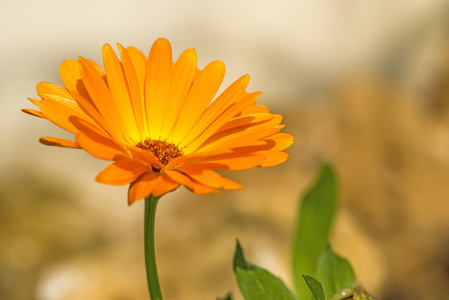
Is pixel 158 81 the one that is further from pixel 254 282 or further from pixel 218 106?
pixel 254 282

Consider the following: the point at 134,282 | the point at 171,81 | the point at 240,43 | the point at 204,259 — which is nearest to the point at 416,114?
the point at 240,43

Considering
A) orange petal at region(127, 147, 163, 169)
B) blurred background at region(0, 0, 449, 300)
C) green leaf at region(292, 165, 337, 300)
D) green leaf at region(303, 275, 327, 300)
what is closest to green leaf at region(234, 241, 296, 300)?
green leaf at region(303, 275, 327, 300)

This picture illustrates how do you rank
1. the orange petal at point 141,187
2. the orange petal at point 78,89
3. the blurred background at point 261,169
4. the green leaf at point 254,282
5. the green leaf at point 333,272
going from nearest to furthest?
1. the orange petal at point 141,187
2. the orange petal at point 78,89
3. the green leaf at point 254,282
4. the green leaf at point 333,272
5. the blurred background at point 261,169

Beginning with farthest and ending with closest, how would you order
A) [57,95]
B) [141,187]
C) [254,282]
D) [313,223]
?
[313,223] < [254,282] < [57,95] < [141,187]

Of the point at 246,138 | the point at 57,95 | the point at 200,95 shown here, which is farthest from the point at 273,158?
the point at 57,95

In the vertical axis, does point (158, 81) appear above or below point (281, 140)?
above

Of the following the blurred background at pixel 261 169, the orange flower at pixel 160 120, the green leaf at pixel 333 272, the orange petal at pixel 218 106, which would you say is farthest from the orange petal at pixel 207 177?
the blurred background at pixel 261 169

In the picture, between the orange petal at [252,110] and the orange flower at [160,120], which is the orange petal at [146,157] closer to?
the orange flower at [160,120]
